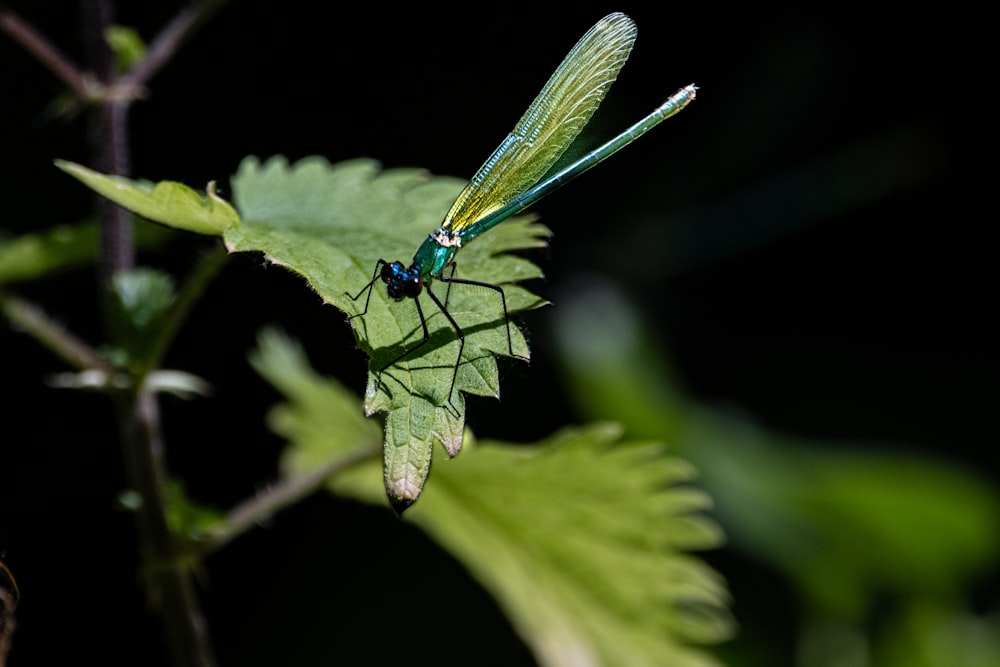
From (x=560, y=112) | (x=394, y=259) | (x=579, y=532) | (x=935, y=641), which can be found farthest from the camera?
(x=935, y=641)

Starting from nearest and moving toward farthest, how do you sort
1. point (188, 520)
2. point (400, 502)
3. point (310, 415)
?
point (400, 502)
point (188, 520)
point (310, 415)

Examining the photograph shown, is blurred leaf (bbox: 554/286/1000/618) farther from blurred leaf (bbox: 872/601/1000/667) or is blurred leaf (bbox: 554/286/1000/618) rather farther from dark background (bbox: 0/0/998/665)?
dark background (bbox: 0/0/998/665)

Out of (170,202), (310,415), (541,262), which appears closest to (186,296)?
(170,202)

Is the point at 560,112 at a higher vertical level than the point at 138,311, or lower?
higher

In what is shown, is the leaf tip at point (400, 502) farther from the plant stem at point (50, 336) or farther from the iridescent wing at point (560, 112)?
the iridescent wing at point (560, 112)

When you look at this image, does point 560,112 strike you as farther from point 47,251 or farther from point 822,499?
point 822,499

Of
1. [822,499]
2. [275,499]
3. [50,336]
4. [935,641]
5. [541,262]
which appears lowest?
[935,641]

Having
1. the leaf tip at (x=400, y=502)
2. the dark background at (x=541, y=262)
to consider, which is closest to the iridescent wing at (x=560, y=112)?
the leaf tip at (x=400, y=502)
